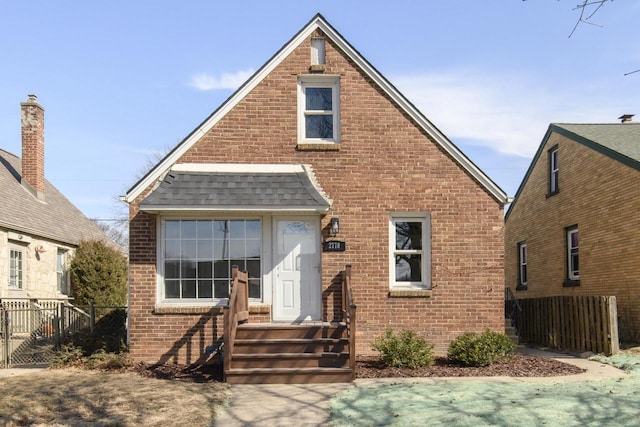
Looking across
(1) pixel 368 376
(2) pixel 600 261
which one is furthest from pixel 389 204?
(2) pixel 600 261

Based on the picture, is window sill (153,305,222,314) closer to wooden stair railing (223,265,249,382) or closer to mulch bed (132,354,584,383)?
wooden stair railing (223,265,249,382)

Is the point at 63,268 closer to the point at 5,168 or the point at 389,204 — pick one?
the point at 5,168

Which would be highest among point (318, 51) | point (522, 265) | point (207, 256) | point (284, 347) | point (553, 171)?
point (318, 51)

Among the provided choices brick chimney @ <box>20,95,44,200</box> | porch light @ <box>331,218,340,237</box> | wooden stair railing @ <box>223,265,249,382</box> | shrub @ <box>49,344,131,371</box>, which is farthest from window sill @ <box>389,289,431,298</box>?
brick chimney @ <box>20,95,44,200</box>

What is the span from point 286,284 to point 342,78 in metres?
4.39

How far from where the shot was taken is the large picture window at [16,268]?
17625 millimetres

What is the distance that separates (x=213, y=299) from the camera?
11844 mm

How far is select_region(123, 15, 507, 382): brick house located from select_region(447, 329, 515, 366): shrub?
827 mm

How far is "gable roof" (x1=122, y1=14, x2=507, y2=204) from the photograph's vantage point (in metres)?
12.2

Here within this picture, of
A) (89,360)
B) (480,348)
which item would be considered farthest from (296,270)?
(89,360)

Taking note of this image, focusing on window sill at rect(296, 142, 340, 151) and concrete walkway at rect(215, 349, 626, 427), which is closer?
concrete walkway at rect(215, 349, 626, 427)

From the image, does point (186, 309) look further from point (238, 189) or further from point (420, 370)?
point (420, 370)

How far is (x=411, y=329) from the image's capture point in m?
12.1

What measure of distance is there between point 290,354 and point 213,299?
244cm
